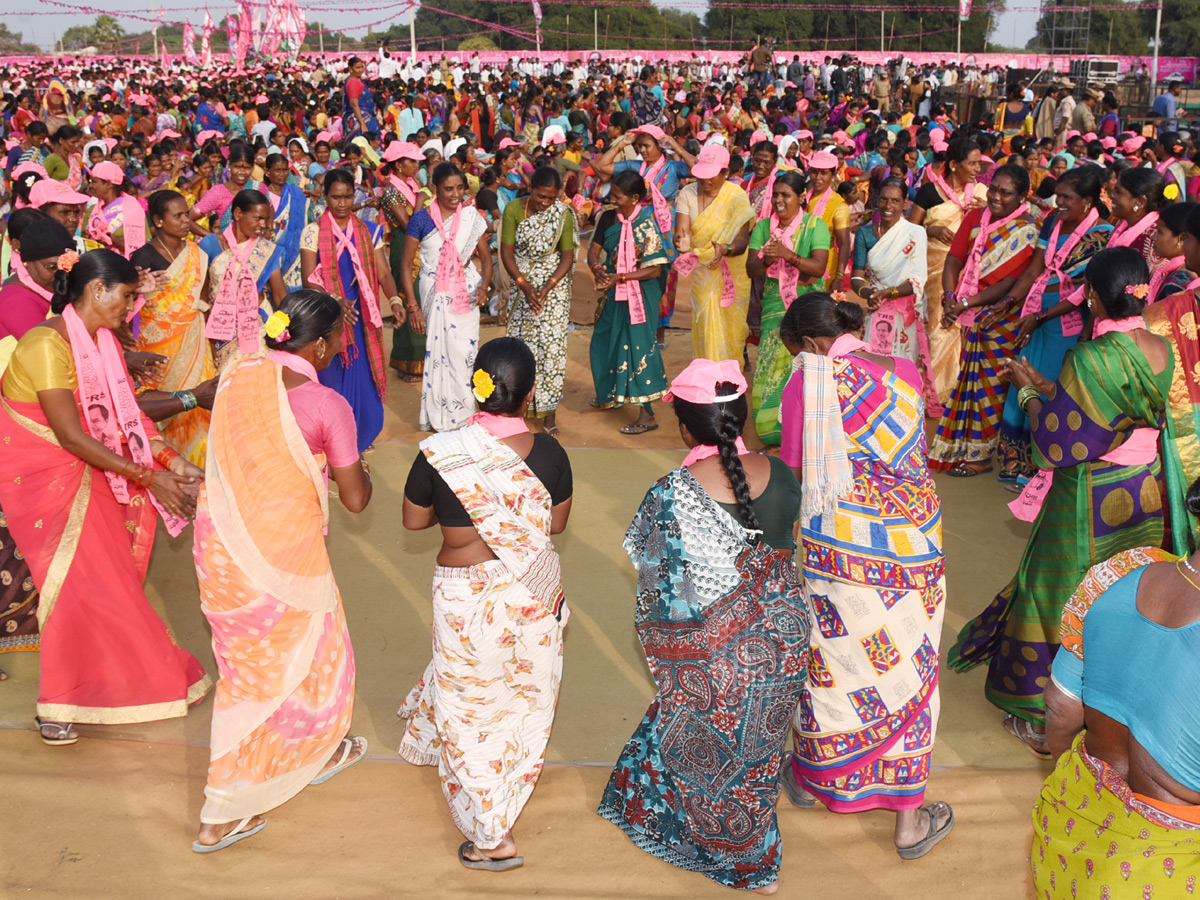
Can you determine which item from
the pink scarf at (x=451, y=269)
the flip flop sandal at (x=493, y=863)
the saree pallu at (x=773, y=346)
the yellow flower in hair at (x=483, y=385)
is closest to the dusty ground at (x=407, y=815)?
the flip flop sandal at (x=493, y=863)

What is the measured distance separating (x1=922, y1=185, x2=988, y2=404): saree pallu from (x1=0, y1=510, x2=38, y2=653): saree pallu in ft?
18.0

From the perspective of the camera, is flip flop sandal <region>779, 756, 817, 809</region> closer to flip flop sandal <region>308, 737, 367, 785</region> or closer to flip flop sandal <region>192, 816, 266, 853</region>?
flip flop sandal <region>308, 737, 367, 785</region>

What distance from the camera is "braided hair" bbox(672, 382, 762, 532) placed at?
9.35ft

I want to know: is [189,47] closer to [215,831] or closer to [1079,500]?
[215,831]

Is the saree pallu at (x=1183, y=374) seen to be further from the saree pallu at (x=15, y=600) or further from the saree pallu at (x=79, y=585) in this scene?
the saree pallu at (x=15, y=600)

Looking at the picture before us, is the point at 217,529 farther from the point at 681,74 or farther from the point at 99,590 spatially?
the point at 681,74

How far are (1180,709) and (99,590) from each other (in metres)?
3.37

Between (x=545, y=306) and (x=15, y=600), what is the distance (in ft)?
12.1

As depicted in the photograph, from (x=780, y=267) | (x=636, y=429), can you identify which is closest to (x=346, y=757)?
(x=636, y=429)

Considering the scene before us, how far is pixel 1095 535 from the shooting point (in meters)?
3.60

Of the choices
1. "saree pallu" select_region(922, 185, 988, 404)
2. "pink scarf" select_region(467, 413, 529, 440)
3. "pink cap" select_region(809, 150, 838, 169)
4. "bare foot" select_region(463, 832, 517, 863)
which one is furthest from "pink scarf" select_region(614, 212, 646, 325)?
"bare foot" select_region(463, 832, 517, 863)

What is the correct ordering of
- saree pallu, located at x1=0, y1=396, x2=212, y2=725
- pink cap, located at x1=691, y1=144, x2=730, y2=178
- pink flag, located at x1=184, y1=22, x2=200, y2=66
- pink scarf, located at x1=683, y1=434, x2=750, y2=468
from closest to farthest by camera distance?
1. pink scarf, located at x1=683, y1=434, x2=750, y2=468
2. saree pallu, located at x1=0, y1=396, x2=212, y2=725
3. pink cap, located at x1=691, y1=144, x2=730, y2=178
4. pink flag, located at x1=184, y1=22, x2=200, y2=66

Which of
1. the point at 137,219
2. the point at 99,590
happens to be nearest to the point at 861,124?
the point at 137,219

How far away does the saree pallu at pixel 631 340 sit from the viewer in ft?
22.9
